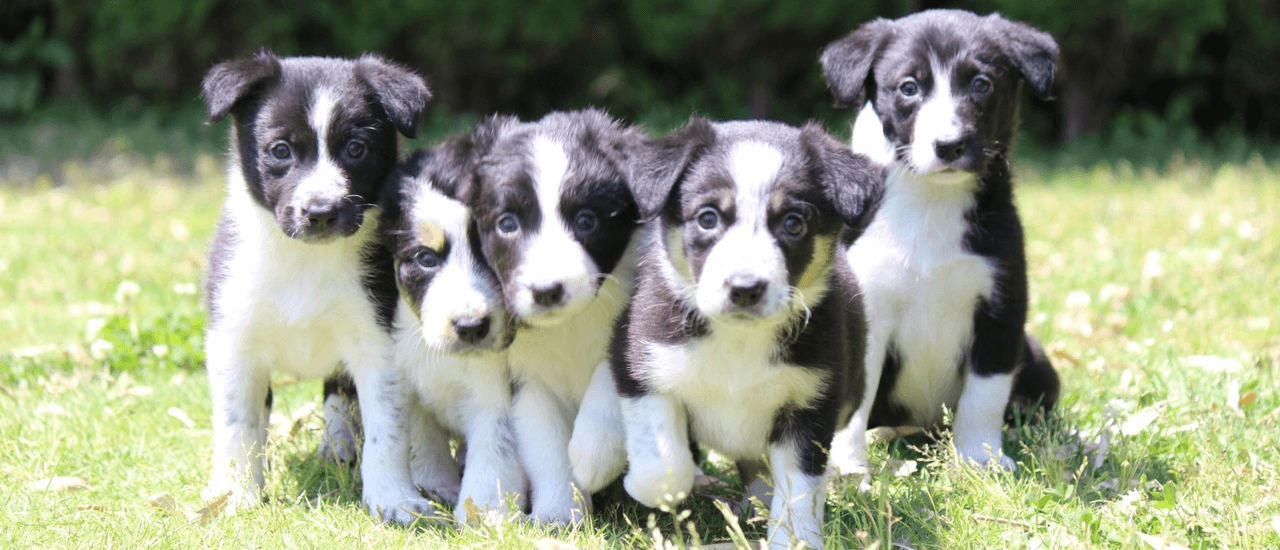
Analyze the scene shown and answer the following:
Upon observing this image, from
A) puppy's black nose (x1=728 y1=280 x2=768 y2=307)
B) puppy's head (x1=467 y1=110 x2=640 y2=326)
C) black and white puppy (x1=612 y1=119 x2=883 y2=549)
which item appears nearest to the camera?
puppy's black nose (x1=728 y1=280 x2=768 y2=307)

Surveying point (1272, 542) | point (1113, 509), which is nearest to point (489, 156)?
point (1113, 509)

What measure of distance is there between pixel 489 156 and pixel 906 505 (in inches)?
65.8

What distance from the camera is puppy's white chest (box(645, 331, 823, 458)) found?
3.34 m

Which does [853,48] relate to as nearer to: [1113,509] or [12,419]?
[1113,509]

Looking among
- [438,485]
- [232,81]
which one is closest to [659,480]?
[438,485]

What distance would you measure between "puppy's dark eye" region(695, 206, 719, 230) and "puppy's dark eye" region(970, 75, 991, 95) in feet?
4.25

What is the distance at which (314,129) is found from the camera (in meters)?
3.76

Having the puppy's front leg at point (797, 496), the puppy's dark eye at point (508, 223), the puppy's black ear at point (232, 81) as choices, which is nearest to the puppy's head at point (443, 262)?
the puppy's dark eye at point (508, 223)

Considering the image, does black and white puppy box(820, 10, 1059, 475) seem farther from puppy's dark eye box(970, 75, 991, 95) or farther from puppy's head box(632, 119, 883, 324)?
puppy's head box(632, 119, 883, 324)

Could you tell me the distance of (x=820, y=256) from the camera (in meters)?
3.32

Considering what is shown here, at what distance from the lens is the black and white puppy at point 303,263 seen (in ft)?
12.4

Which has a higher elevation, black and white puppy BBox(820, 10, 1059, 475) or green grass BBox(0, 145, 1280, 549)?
A: black and white puppy BBox(820, 10, 1059, 475)

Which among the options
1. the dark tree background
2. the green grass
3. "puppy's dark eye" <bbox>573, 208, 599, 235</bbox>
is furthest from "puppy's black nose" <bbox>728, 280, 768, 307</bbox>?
the dark tree background

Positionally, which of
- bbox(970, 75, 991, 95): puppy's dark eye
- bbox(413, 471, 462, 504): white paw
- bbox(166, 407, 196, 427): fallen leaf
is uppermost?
bbox(970, 75, 991, 95): puppy's dark eye
